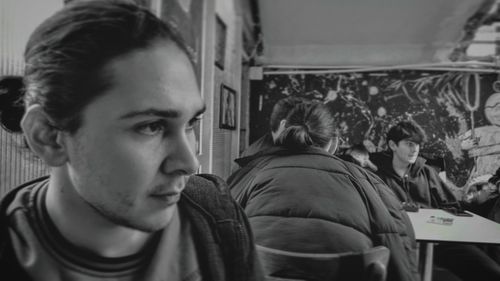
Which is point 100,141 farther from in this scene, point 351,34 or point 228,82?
point 351,34

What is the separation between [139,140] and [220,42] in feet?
Answer: 1.65

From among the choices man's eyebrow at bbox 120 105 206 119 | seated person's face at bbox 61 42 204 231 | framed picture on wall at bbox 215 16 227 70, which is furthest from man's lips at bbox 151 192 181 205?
framed picture on wall at bbox 215 16 227 70

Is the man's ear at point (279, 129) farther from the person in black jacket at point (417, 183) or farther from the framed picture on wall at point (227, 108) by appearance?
the person in black jacket at point (417, 183)

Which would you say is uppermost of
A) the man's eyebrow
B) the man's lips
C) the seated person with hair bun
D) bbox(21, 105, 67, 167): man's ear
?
the man's eyebrow

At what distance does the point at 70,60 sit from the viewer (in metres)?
0.47

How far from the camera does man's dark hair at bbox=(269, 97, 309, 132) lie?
1.04 m

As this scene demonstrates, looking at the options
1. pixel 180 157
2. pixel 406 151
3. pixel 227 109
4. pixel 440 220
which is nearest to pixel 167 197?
pixel 180 157

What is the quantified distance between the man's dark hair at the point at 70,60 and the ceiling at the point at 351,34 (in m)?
0.62

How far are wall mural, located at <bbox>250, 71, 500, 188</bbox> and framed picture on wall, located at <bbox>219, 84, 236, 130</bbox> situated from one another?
3.0 inches

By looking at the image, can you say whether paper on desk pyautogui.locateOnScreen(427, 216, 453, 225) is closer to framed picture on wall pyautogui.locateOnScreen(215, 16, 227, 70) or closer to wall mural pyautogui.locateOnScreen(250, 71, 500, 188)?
wall mural pyautogui.locateOnScreen(250, 71, 500, 188)

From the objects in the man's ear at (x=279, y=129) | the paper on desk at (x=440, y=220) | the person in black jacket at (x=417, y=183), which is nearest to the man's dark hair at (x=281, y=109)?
the man's ear at (x=279, y=129)

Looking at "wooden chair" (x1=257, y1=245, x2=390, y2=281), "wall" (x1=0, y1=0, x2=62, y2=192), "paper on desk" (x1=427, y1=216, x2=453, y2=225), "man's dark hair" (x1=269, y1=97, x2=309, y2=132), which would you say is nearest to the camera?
"wall" (x1=0, y1=0, x2=62, y2=192)

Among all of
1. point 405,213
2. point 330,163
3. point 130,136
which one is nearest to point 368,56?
point 330,163

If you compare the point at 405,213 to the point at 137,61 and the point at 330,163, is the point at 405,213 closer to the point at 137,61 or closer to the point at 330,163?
the point at 330,163
